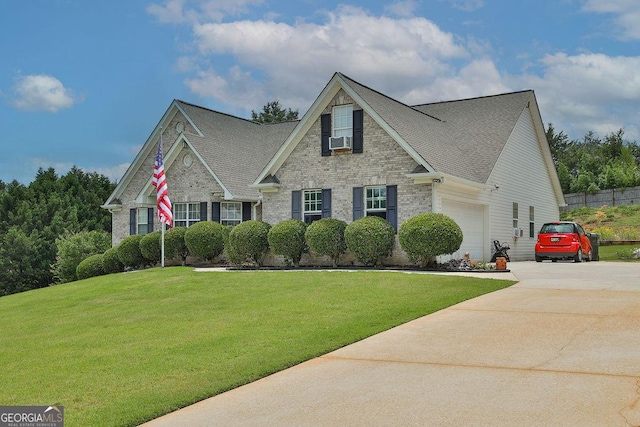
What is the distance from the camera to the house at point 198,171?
1134 inches

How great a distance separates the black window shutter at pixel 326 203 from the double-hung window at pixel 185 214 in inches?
282

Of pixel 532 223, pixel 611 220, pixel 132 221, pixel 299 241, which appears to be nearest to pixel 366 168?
pixel 299 241

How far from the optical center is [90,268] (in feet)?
99.3

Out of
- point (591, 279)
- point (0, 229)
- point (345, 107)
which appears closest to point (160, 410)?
point (591, 279)

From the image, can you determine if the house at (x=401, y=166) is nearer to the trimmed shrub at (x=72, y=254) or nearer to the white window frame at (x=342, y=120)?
the white window frame at (x=342, y=120)

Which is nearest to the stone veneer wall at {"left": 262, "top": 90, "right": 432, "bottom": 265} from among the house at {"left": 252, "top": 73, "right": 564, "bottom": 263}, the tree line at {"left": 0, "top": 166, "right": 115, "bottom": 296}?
the house at {"left": 252, "top": 73, "right": 564, "bottom": 263}

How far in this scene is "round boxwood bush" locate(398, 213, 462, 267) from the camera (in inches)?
821

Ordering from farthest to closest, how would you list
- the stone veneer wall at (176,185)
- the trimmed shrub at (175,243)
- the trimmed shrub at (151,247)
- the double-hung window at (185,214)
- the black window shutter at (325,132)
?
the double-hung window at (185,214)
the stone veneer wall at (176,185)
the trimmed shrub at (151,247)
the trimmed shrub at (175,243)
the black window shutter at (325,132)

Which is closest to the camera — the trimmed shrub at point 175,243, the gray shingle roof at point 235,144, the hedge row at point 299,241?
the hedge row at point 299,241

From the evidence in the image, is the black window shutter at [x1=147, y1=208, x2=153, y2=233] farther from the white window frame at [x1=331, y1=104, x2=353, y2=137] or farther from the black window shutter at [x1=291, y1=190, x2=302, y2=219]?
the white window frame at [x1=331, y1=104, x2=353, y2=137]

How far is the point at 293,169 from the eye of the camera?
25.6 m

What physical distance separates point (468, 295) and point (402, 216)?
8.99m

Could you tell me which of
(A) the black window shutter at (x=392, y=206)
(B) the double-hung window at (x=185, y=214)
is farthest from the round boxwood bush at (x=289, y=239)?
(B) the double-hung window at (x=185, y=214)

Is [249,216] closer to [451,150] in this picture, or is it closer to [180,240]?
[180,240]
